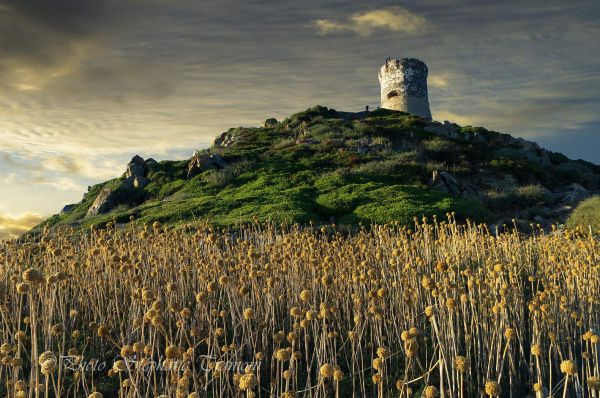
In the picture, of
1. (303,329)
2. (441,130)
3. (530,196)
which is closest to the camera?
(303,329)

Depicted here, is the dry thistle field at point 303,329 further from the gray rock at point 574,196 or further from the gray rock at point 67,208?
the gray rock at point 67,208

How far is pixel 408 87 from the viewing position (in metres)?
54.3

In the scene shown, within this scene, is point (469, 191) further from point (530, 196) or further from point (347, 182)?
point (347, 182)

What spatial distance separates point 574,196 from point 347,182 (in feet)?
38.5

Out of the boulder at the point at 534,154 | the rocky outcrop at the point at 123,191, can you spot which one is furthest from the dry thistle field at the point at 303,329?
the boulder at the point at 534,154

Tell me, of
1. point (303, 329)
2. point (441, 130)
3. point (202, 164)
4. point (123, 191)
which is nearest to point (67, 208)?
point (123, 191)

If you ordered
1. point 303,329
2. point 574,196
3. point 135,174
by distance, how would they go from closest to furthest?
point 303,329 < point 574,196 < point 135,174

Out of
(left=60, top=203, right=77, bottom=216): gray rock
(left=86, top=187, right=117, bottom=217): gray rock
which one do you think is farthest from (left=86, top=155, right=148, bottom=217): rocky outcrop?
(left=60, top=203, right=77, bottom=216): gray rock

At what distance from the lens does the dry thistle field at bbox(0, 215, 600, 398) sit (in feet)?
13.2

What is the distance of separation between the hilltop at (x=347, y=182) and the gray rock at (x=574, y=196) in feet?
0.23

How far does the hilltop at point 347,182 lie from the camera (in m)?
18.4

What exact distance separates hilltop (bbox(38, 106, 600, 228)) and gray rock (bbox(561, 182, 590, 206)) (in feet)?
0.23

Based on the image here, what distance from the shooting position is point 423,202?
18312mm

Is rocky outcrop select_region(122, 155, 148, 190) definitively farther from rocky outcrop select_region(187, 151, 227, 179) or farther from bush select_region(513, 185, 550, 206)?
bush select_region(513, 185, 550, 206)
